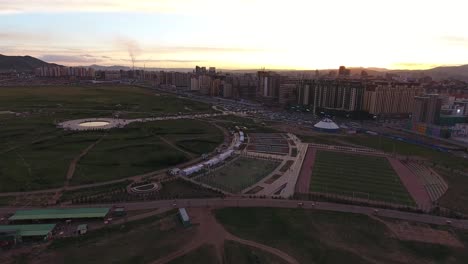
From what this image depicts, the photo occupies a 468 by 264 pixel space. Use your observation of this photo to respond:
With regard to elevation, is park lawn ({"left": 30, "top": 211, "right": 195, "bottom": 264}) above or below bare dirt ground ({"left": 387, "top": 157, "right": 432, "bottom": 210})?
below

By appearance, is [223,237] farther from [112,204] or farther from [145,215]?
[112,204]

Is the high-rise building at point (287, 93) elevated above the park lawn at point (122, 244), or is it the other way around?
the high-rise building at point (287, 93)

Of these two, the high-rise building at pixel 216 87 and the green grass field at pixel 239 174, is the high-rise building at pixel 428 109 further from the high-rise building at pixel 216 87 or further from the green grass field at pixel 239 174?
the high-rise building at pixel 216 87

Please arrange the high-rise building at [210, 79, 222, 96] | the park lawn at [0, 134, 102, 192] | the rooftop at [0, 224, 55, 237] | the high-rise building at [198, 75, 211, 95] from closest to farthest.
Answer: the rooftop at [0, 224, 55, 237] → the park lawn at [0, 134, 102, 192] → the high-rise building at [210, 79, 222, 96] → the high-rise building at [198, 75, 211, 95]

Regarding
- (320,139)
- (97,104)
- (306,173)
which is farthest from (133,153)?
(97,104)

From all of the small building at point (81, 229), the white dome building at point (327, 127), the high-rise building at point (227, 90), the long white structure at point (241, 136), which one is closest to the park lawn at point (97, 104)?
the high-rise building at point (227, 90)

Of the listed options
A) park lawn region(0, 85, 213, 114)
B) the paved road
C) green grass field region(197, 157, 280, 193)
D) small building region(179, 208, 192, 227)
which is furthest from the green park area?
park lawn region(0, 85, 213, 114)

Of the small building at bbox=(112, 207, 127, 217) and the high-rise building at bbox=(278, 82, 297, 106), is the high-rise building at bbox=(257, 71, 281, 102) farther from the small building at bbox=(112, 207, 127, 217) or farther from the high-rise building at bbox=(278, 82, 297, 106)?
the small building at bbox=(112, 207, 127, 217)
